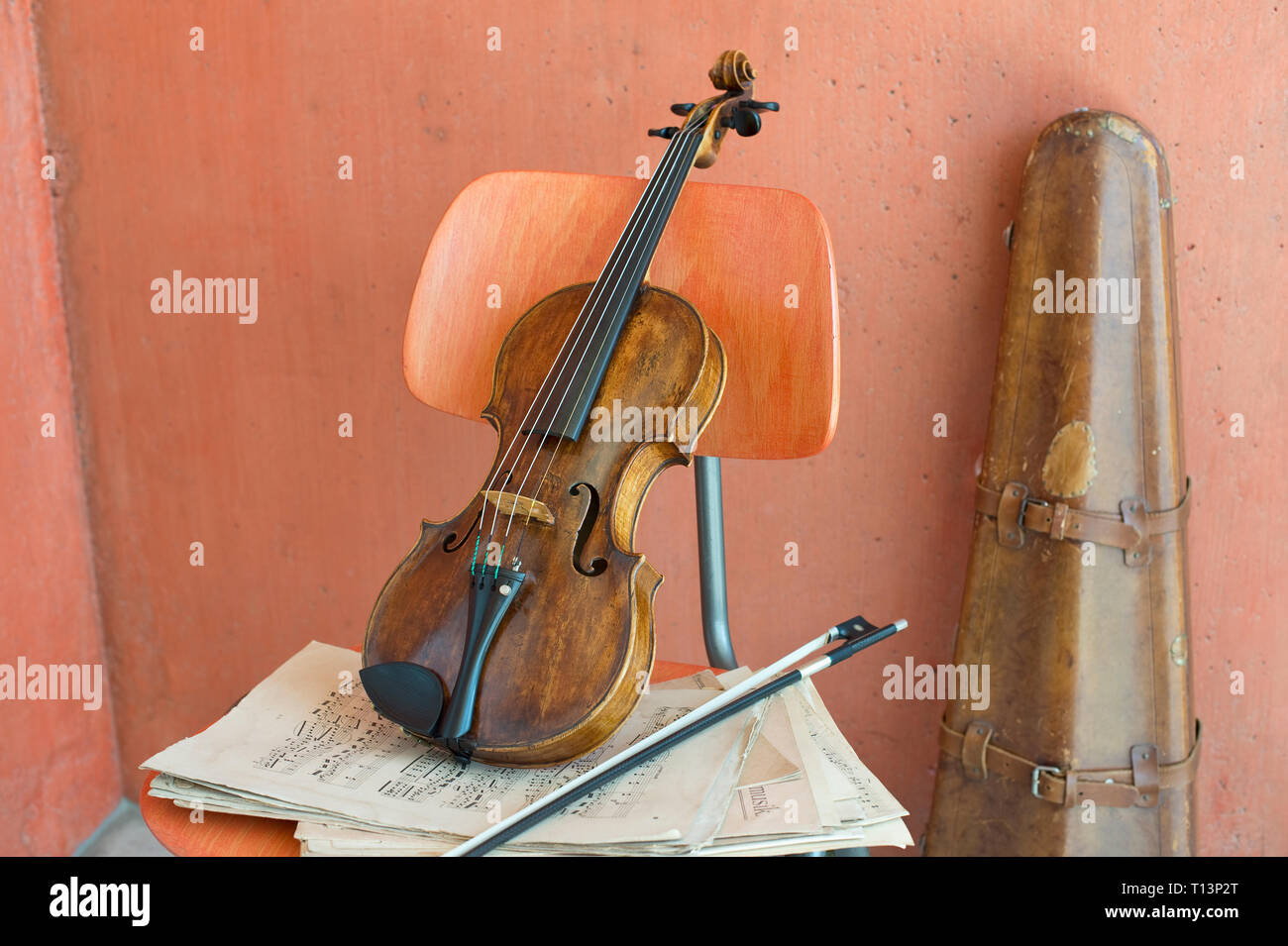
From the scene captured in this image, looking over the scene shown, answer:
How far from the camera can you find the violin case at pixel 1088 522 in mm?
1249

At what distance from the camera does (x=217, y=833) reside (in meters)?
0.80

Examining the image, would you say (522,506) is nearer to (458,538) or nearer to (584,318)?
(458,538)

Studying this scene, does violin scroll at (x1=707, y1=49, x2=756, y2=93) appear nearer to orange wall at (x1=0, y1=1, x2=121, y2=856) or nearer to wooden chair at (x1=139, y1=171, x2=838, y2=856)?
wooden chair at (x1=139, y1=171, x2=838, y2=856)

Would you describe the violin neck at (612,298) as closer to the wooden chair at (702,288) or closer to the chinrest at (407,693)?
the wooden chair at (702,288)

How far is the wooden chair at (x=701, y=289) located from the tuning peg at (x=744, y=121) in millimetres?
62

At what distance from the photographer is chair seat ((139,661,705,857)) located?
2.55 ft

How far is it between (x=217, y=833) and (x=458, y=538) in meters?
0.30

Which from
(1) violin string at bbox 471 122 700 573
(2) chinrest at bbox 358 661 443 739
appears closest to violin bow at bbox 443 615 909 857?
(2) chinrest at bbox 358 661 443 739

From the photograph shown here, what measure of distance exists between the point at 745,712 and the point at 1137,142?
33.9 inches

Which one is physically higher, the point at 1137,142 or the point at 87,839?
the point at 1137,142

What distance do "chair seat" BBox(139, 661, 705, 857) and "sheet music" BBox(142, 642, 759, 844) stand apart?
0.08 ft

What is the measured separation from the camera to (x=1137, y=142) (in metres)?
1.24
